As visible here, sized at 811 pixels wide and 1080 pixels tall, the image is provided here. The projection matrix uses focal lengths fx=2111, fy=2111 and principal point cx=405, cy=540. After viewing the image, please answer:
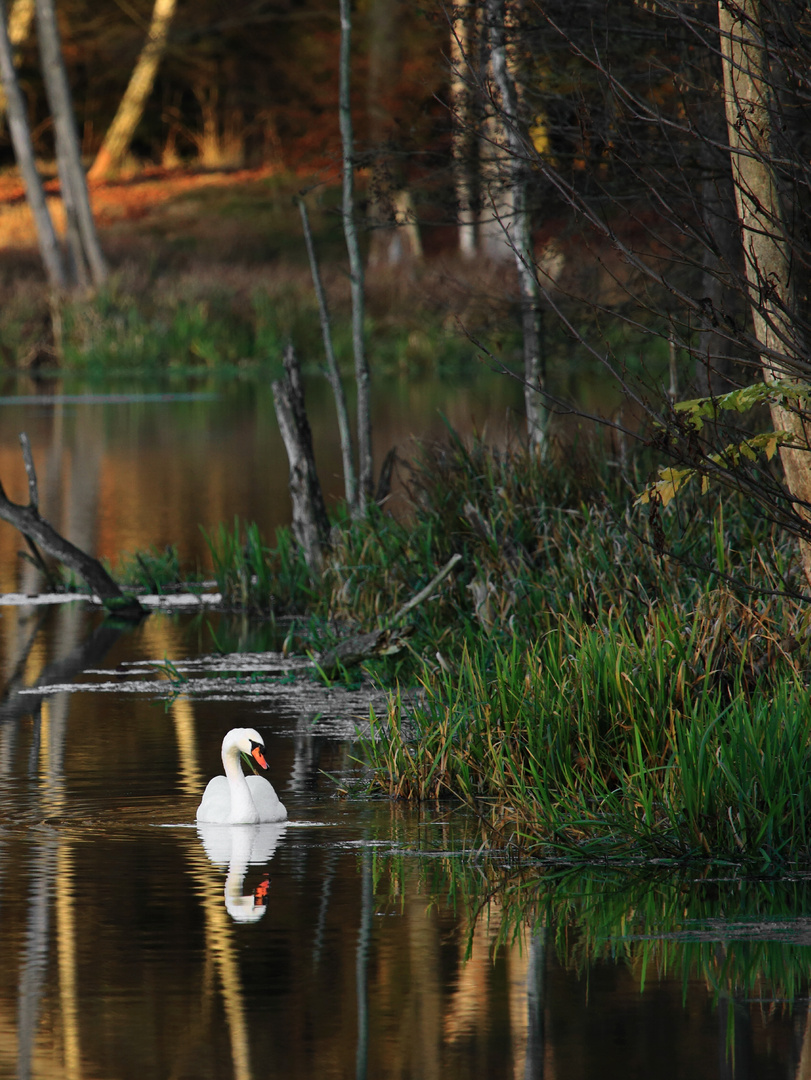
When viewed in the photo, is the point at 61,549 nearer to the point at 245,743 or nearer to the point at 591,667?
the point at 245,743

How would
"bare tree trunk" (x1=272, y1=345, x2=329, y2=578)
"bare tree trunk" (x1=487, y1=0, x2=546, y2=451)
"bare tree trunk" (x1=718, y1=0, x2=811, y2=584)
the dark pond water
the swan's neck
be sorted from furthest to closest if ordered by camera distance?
"bare tree trunk" (x1=272, y1=345, x2=329, y2=578) → "bare tree trunk" (x1=487, y1=0, x2=546, y2=451) → the swan's neck → "bare tree trunk" (x1=718, y1=0, x2=811, y2=584) → the dark pond water

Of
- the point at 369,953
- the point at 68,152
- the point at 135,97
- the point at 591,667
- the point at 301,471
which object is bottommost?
the point at 369,953

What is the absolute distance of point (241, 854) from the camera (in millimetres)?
7840

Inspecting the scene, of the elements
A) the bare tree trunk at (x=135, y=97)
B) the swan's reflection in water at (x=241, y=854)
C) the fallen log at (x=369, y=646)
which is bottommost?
the swan's reflection in water at (x=241, y=854)

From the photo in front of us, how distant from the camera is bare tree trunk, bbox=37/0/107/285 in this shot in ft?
147

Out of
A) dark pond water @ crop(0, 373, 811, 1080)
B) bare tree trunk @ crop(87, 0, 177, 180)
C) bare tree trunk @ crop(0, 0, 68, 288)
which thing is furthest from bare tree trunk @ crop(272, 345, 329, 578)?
bare tree trunk @ crop(87, 0, 177, 180)

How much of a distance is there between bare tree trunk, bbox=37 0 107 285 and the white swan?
36838 mm

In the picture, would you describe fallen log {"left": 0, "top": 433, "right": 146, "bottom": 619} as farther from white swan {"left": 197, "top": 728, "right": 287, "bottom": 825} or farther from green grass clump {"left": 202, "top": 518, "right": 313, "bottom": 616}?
white swan {"left": 197, "top": 728, "right": 287, "bottom": 825}

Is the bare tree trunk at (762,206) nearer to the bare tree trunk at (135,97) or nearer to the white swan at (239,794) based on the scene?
the white swan at (239,794)

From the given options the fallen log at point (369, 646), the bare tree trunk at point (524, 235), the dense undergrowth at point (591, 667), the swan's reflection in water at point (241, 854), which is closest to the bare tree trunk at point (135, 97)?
the bare tree trunk at point (524, 235)

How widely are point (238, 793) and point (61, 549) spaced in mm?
6348

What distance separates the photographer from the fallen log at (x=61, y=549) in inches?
549

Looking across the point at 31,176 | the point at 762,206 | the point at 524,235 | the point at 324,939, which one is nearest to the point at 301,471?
the point at 524,235

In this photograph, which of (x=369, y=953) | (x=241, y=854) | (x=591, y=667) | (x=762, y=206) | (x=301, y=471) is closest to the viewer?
(x=369, y=953)
